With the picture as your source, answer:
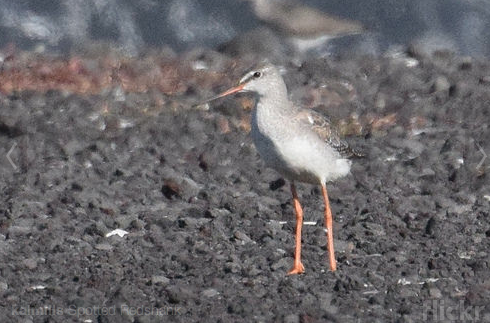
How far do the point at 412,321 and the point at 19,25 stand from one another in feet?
51.1

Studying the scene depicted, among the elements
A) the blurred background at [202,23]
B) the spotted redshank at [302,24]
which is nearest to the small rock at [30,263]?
the spotted redshank at [302,24]

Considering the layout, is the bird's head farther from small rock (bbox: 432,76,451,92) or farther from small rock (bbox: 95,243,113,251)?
small rock (bbox: 432,76,451,92)

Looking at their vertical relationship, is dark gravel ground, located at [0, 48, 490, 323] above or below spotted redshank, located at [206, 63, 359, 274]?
below

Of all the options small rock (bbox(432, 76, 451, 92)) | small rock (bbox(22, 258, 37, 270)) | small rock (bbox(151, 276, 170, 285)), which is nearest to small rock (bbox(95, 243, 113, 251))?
small rock (bbox(22, 258, 37, 270))

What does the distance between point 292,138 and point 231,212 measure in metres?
1.70

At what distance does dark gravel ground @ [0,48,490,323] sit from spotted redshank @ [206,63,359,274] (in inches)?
22.8

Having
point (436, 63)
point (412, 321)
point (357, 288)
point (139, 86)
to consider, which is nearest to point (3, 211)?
point (357, 288)

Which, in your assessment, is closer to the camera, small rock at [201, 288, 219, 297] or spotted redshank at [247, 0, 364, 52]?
small rock at [201, 288, 219, 297]

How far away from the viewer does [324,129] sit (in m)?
10.3

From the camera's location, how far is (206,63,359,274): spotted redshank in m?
9.88

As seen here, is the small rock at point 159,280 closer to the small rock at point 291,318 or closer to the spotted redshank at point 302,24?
the small rock at point 291,318

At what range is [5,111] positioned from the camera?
14.9m

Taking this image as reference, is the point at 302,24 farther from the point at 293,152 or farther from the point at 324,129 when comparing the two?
the point at 293,152

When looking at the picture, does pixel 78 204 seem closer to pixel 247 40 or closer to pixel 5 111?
pixel 5 111
